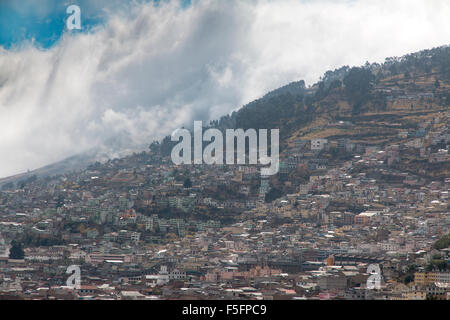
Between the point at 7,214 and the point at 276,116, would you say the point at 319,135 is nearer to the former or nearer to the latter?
the point at 276,116

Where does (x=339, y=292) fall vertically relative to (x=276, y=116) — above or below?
below

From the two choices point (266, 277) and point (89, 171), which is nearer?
point (266, 277)

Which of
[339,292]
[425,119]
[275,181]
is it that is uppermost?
[425,119]

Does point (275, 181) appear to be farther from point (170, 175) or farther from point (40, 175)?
point (40, 175)

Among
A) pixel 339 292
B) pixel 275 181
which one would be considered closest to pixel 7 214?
pixel 275 181
